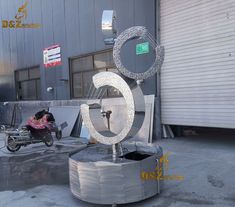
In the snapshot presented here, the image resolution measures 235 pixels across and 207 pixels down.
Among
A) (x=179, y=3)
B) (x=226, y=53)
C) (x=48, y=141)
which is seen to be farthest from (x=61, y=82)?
(x=226, y=53)

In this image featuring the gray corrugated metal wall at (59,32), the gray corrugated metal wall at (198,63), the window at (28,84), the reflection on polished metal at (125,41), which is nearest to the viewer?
the reflection on polished metal at (125,41)

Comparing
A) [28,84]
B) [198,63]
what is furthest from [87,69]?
[28,84]

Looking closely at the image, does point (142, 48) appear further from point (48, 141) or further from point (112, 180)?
point (112, 180)

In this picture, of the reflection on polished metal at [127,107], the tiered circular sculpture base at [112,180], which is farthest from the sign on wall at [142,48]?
the tiered circular sculpture base at [112,180]

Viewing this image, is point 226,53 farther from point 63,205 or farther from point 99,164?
point 63,205

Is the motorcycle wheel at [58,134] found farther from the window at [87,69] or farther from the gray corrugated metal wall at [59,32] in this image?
the gray corrugated metal wall at [59,32]

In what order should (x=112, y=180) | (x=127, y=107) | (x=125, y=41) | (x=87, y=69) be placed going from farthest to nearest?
(x=87, y=69) → (x=125, y=41) → (x=127, y=107) → (x=112, y=180)

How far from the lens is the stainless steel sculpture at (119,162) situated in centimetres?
313

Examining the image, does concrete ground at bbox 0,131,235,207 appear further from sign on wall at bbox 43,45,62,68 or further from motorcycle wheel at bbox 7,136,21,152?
sign on wall at bbox 43,45,62,68

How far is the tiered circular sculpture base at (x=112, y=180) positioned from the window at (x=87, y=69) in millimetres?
5274

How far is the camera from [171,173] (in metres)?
4.43

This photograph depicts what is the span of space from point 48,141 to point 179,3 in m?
5.02

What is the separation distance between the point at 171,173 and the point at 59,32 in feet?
26.0

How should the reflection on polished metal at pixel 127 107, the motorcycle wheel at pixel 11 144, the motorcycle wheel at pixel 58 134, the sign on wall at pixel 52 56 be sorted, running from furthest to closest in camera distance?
the sign on wall at pixel 52 56 → the motorcycle wheel at pixel 58 134 → the motorcycle wheel at pixel 11 144 → the reflection on polished metal at pixel 127 107
